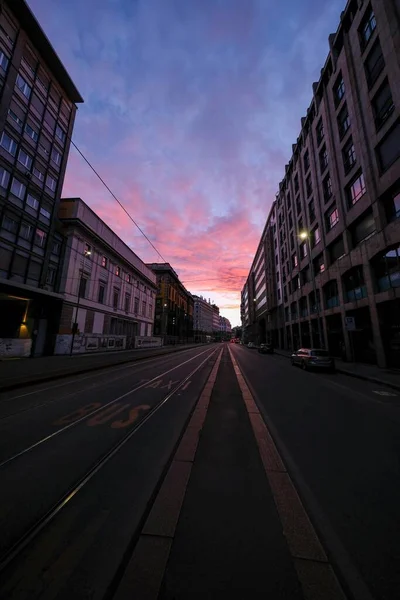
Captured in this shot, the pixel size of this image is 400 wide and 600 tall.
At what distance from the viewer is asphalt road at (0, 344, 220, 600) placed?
2.09m

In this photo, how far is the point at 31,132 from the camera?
24656 mm

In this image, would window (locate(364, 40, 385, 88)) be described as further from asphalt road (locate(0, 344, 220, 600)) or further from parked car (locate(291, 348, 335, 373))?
asphalt road (locate(0, 344, 220, 600))

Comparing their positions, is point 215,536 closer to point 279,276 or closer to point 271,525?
point 271,525

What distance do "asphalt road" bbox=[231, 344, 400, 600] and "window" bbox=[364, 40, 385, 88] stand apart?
23.8 meters

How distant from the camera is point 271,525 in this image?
107 inches

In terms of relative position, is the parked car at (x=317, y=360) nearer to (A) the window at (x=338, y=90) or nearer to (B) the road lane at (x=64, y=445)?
(B) the road lane at (x=64, y=445)

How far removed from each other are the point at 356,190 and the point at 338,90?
11.7 m

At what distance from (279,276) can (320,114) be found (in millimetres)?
26161

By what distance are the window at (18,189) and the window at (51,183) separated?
3476mm

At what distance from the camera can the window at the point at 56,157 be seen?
27320mm

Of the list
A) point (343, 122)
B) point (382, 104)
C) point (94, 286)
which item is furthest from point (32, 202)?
point (343, 122)

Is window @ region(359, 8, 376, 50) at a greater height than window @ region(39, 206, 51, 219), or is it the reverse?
window @ region(359, 8, 376, 50)

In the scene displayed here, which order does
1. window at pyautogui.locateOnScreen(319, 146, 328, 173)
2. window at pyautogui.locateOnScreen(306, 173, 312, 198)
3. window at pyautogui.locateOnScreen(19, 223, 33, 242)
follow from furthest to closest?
window at pyautogui.locateOnScreen(306, 173, 312, 198) → window at pyautogui.locateOnScreen(319, 146, 328, 173) → window at pyautogui.locateOnScreen(19, 223, 33, 242)

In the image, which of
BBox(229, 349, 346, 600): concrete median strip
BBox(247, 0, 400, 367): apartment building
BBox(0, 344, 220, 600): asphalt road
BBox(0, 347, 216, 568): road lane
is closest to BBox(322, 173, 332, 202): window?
BBox(247, 0, 400, 367): apartment building
